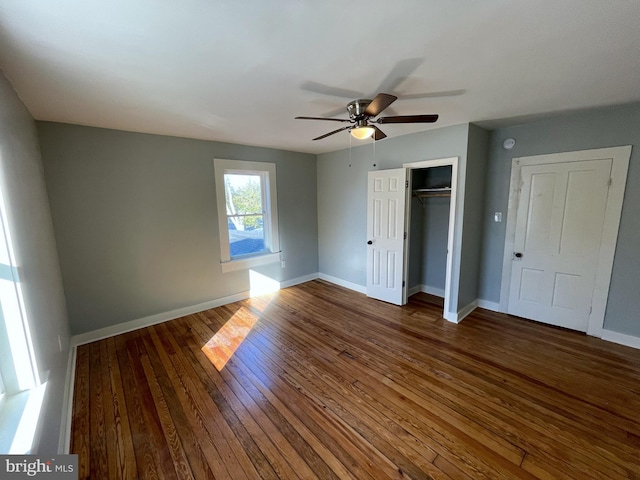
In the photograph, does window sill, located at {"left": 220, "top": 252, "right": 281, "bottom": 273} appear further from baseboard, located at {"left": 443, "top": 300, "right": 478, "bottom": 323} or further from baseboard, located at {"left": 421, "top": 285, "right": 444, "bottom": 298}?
baseboard, located at {"left": 443, "top": 300, "right": 478, "bottom": 323}

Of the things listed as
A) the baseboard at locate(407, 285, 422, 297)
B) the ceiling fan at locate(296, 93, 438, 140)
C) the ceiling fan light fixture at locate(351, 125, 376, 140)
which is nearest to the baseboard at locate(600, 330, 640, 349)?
the baseboard at locate(407, 285, 422, 297)

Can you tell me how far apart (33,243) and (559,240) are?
5.07m

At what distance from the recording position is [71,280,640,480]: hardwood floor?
1587mm

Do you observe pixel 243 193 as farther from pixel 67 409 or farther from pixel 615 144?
pixel 615 144

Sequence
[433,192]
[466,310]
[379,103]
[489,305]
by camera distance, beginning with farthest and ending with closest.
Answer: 1. [433,192]
2. [489,305]
3. [466,310]
4. [379,103]

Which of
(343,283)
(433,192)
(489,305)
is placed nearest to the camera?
(489,305)

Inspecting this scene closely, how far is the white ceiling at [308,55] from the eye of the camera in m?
1.20

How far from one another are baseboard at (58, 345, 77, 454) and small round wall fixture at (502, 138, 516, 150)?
5.01m

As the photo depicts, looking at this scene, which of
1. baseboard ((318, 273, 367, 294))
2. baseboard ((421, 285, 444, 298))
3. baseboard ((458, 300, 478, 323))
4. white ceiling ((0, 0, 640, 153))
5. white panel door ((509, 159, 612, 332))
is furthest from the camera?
baseboard ((318, 273, 367, 294))

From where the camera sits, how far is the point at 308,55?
156cm

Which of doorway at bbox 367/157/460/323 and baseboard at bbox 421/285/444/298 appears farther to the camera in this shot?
baseboard at bbox 421/285/444/298

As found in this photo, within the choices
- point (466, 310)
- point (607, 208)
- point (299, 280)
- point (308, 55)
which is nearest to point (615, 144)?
point (607, 208)

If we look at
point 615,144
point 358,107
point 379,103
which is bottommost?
point 615,144

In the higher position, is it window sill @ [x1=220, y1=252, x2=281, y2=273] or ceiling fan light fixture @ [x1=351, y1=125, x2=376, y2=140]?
ceiling fan light fixture @ [x1=351, y1=125, x2=376, y2=140]
